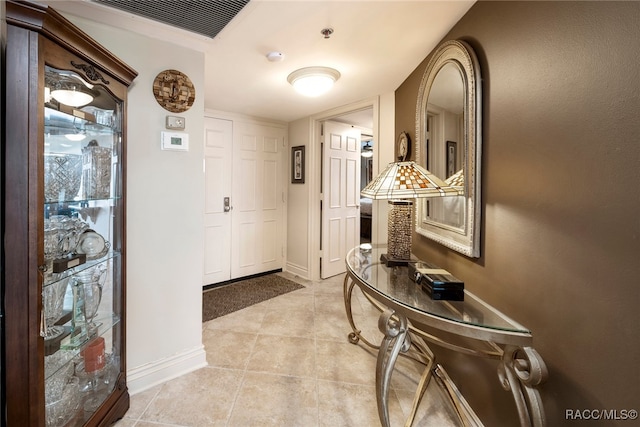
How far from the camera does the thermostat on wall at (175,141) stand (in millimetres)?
1678

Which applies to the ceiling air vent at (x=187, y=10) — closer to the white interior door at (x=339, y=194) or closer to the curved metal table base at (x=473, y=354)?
the curved metal table base at (x=473, y=354)

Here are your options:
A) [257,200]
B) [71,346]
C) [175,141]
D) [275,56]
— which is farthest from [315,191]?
[71,346]

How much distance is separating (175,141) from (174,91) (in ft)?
1.01

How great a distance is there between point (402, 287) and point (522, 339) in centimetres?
47

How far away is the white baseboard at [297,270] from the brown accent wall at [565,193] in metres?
2.62

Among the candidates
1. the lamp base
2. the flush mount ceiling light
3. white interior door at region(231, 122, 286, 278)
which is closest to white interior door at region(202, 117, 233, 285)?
white interior door at region(231, 122, 286, 278)

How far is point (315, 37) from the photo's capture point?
66.0 inches

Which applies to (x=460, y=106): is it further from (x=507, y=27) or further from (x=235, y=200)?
(x=235, y=200)

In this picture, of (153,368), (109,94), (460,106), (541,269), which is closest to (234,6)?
(109,94)

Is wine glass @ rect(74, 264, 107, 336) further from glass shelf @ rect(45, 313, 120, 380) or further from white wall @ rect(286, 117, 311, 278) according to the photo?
white wall @ rect(286, 117, 311, 278)

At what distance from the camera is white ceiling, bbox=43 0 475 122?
140 centimetres

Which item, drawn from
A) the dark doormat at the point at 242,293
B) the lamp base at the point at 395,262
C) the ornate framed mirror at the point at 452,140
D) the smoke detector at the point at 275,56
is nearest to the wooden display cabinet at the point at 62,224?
the smoke detector at the point at 275,56

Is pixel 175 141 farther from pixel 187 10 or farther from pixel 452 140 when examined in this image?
pixel 452 140

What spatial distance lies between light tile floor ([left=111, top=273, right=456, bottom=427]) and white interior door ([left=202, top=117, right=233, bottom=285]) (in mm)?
1024
